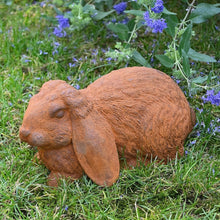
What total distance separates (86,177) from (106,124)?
1.37ft

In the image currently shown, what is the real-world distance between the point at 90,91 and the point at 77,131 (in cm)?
32

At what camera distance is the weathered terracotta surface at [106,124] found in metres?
2.27

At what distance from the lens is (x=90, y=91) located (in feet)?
8.05

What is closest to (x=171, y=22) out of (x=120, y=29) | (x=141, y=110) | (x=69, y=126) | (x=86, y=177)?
(x=120, y=29)

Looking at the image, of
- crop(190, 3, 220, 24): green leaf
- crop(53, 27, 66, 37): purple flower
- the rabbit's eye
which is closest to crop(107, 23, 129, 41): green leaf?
crop(190, 3, 220, 24): green leaf

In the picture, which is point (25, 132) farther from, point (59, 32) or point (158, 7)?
point (59, 32)

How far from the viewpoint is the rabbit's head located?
226cm

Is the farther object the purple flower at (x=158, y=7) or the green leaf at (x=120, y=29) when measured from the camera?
the green leaf at (x=120, y=29)

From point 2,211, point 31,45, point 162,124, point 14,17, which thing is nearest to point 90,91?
point 162,124

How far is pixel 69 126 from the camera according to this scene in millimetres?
2299

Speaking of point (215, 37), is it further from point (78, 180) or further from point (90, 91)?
point (78, 180)

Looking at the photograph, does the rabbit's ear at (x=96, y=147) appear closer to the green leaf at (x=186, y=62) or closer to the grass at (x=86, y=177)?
the grass at (x=86, y=177)

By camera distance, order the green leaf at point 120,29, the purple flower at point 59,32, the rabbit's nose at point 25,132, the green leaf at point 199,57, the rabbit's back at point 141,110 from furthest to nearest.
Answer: the purple flower at point 59,32, the green leaf at point 120,29, the green leaf at point 199,57, the rabbit's back at point 141,110, the rabbit's nose at point 25,132

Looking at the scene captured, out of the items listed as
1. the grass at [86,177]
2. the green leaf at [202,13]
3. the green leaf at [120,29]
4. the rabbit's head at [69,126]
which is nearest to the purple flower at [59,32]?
the grass at [86,177]
